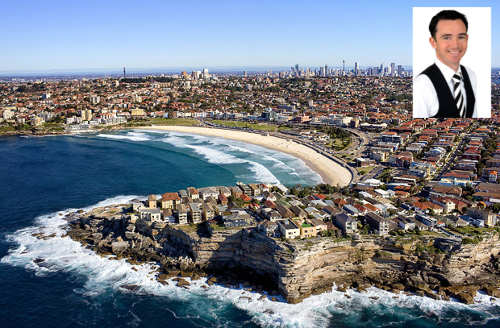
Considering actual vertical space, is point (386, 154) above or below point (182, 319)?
above

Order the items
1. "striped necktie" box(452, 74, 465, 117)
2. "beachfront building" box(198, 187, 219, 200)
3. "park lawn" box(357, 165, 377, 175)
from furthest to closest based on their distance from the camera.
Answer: "park lawn" box(357, 165, 377, 175) < "beachfront building" box(198, 187, 219, 200) < "striped necktie" box(452, 74, 465, 117)

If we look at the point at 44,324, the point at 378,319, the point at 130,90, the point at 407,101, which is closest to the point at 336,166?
the point at 378,319

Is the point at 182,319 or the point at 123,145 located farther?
the point at 123,145

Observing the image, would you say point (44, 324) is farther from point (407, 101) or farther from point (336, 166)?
point (407, 101)

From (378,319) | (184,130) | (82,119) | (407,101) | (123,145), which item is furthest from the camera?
(407,101)

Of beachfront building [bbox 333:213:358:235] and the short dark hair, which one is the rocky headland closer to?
beachfront building [bbox 333:213:358:235]

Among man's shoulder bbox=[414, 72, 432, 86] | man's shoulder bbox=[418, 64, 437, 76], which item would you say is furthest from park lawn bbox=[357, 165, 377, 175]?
man's shoulder bbox=[418, 64, 437, 76]

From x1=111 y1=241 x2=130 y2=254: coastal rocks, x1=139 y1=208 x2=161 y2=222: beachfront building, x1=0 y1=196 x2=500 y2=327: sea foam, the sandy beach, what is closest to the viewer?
x1=0 y1=196 x2=500 y2=327: sea foam

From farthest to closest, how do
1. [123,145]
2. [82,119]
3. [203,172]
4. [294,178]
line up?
1. [82,119]
2. [123,145]
3. [203,172]
4. [294,178]
